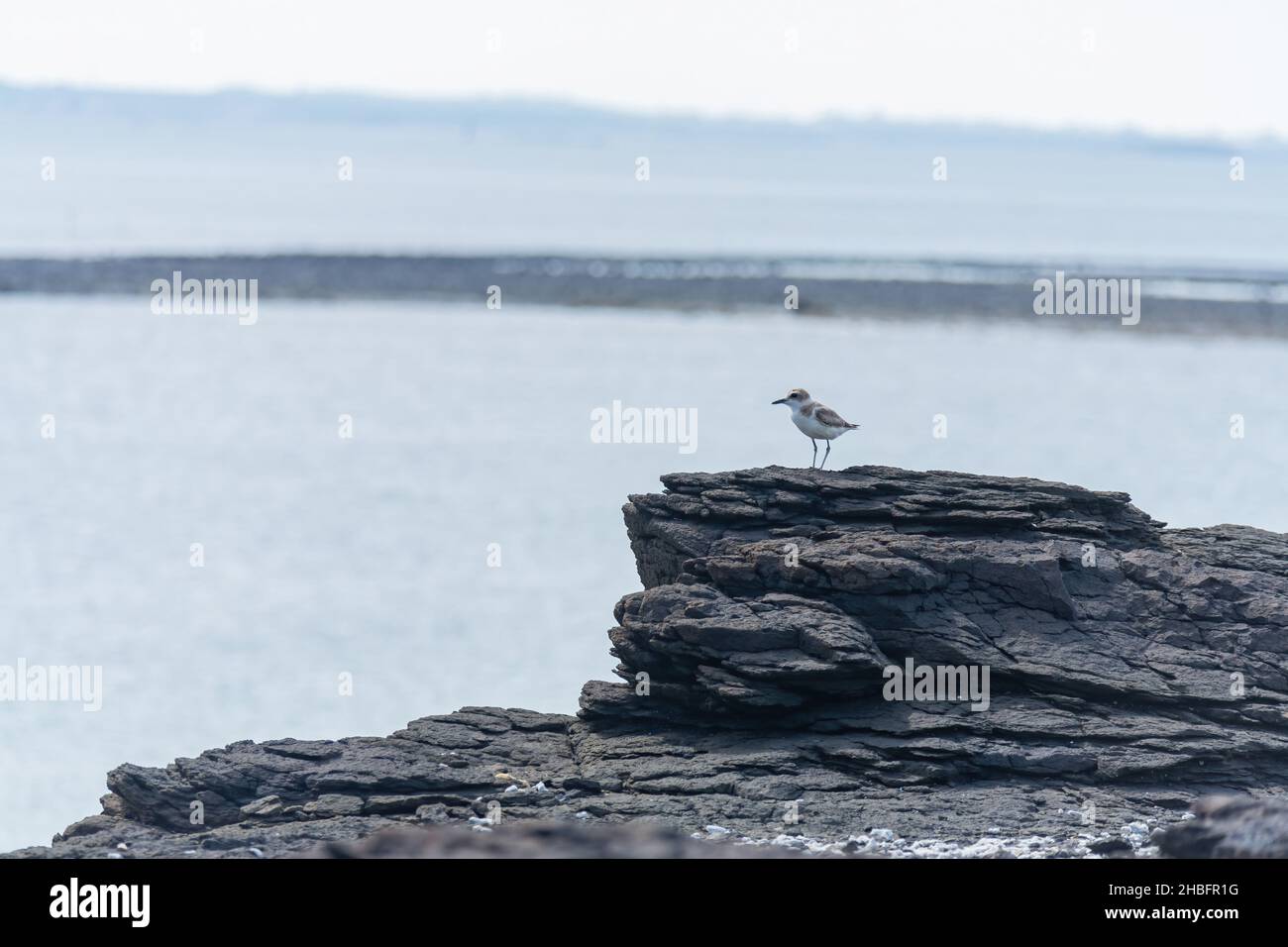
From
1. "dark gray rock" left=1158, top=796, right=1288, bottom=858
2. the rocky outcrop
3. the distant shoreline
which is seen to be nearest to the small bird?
the rocky outcrop

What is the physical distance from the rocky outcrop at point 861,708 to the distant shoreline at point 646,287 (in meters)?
70.9

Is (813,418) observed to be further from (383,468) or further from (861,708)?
(383,468)

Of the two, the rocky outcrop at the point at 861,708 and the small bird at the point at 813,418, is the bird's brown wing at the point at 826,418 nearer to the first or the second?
the small bird at the point at 813,418

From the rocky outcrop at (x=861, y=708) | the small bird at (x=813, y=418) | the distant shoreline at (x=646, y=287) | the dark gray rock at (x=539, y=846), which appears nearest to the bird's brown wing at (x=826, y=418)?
the small bird at (x=813, y=418)

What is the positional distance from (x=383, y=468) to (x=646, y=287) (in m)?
40.9

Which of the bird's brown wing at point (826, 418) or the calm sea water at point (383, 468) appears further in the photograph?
the calm sea water at point (383, 468)

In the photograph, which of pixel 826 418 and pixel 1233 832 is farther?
pixel 826 418

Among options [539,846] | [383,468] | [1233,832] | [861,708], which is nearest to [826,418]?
[861,708]

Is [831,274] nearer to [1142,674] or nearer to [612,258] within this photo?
[612,258]

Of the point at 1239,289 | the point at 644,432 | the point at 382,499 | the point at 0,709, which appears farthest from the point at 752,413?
the point at 1239,289

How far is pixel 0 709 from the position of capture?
1208 inches

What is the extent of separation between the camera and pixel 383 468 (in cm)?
5406

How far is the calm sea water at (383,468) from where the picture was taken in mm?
32469

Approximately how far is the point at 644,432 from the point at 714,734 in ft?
147
